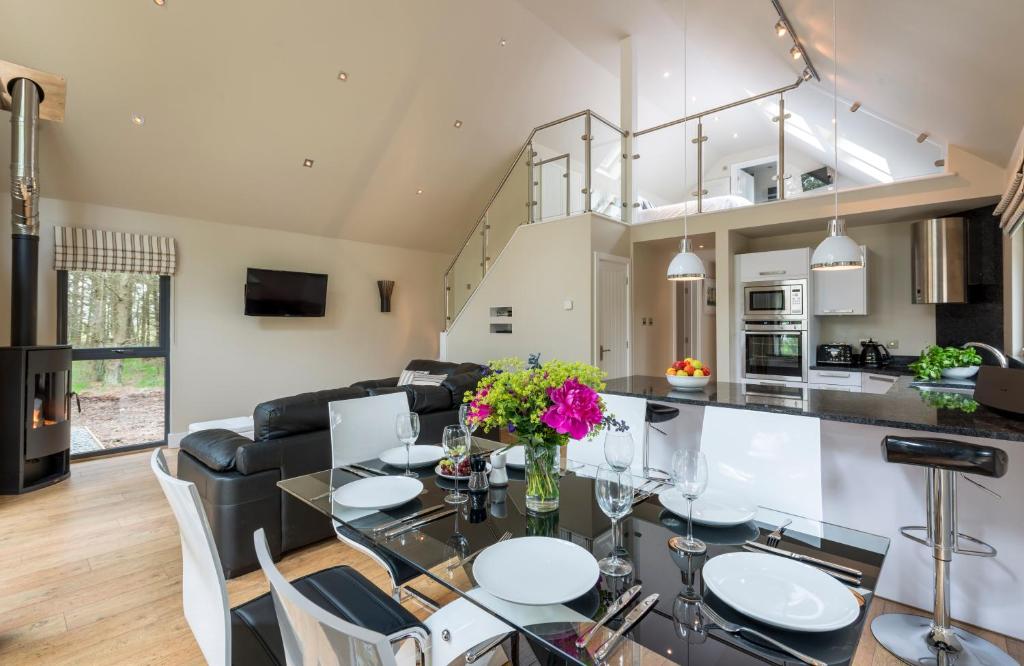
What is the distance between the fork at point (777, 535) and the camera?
122 cm

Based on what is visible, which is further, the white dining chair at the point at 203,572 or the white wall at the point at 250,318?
the white wall at the point at 250,318

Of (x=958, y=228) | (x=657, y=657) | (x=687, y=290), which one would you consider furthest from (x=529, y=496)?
(x=687, y=290)

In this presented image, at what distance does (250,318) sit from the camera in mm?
5848

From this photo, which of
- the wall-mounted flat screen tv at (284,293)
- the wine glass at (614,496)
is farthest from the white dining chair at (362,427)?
the wall-mounted flat screen tv at (284,293)

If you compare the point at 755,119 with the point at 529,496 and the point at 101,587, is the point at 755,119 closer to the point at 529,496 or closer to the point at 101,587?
the point at 529,496

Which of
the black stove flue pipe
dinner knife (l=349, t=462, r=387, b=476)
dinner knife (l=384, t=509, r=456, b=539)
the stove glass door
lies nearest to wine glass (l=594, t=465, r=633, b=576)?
dinner knife (l=384, t=509, r=456, b=539)

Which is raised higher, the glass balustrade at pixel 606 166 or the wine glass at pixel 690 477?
the glass balustrade at pixel 606 166

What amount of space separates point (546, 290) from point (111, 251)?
4.60 metres

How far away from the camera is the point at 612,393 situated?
8.35 feet

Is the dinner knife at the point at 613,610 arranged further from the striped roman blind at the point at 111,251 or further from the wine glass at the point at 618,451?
the striped roman blind at the point at 111,251

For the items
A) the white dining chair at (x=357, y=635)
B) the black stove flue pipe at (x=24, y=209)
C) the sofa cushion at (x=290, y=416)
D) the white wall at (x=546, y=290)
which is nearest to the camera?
the white dining chair at (x=357, y=635)

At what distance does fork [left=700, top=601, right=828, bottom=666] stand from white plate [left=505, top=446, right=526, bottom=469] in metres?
0.98

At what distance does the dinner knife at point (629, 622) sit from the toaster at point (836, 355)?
14.7 feet

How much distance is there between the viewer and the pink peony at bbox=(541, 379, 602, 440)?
123 cm
